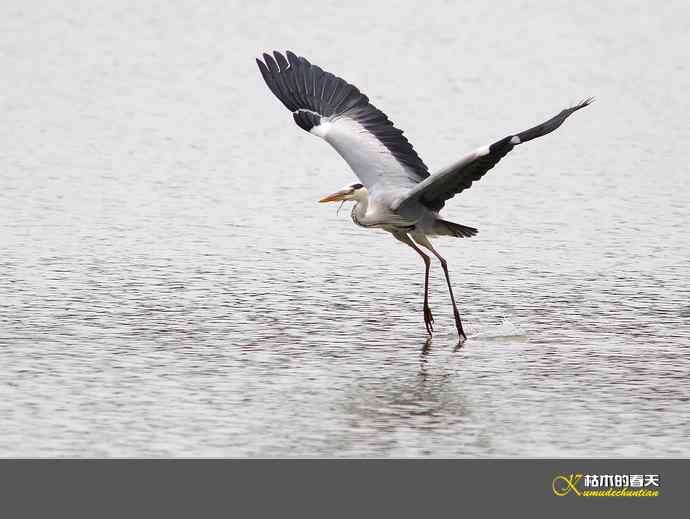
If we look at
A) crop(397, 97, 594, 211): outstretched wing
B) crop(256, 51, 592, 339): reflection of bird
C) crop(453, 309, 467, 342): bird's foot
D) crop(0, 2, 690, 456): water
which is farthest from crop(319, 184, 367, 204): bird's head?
crop(453, 309, 467, 342): bird's foot

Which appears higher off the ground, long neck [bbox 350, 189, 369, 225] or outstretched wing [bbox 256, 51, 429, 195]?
outstretched wing [bbox 256, 51, 429, 195]

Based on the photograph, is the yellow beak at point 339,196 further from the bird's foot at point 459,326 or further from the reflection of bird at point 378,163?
the bird's foot at point 459,326

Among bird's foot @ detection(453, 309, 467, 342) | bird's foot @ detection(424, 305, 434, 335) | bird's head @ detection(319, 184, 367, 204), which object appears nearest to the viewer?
bird's foot @ detection(453, 309, 467, 342)

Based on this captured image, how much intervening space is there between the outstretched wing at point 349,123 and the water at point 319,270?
110 centimetres

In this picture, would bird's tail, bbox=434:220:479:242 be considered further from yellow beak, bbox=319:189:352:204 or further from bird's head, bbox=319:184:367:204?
yellow beak, bbox=319:189:352:204

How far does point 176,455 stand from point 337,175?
11865mm

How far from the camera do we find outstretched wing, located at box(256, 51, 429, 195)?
1320cm

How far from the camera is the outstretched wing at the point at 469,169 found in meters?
10.8

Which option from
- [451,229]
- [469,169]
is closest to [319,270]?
[451,229]

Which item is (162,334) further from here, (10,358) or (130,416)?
(130,416)

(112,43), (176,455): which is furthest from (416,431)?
(112,43)
